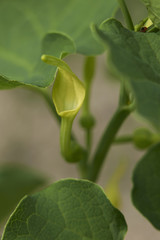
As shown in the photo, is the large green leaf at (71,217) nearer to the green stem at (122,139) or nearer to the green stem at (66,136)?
the green stem at (66,136)

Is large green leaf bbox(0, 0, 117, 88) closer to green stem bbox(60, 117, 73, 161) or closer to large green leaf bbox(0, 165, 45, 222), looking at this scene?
green stem bbox(60, 117, 73, 161)

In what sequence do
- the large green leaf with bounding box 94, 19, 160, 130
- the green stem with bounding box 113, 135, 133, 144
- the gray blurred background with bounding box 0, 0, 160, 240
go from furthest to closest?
the gray blurred background with bounding box 0, 0, 160, 240 → the green stem with bounding box 113, 135, 133, 144 → the large green leaf with bounding box 94, 19, 160, 130

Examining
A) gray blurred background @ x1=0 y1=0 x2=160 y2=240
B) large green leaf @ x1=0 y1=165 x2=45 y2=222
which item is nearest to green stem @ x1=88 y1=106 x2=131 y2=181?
large green leaf @ x1=0 y1=165 x2=45 y2=222

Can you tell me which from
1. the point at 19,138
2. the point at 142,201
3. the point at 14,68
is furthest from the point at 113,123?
the point at 19,138

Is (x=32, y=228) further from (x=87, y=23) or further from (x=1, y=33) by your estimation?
(x=1, y=33)

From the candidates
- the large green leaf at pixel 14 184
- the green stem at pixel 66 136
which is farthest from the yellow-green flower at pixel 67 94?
the large green leaf at pixel 14 184

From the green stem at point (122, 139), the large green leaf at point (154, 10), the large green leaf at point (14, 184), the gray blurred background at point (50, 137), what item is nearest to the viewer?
the large green leaf at point (154, 10)
